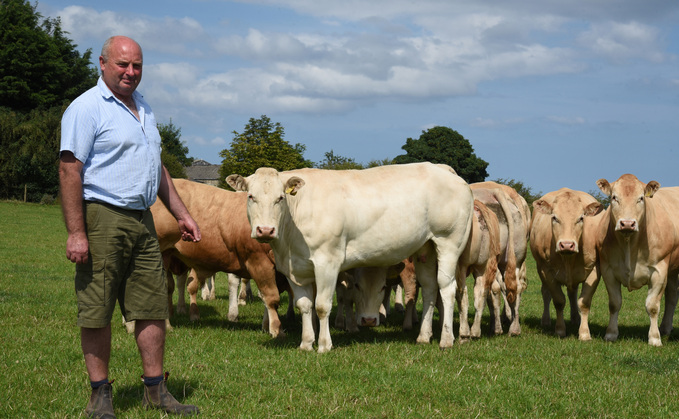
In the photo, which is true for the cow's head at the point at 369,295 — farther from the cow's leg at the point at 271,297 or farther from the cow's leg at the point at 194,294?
the cow's leg at the point at 194,294

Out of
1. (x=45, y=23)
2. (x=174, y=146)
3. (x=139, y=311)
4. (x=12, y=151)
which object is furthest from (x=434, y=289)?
(x=174, y=146)

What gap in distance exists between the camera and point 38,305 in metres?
11.6

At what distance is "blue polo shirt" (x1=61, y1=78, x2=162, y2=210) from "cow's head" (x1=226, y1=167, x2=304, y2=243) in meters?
2.48

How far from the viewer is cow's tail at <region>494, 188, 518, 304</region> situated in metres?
10.7

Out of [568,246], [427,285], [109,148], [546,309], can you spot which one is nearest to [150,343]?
[109,148]

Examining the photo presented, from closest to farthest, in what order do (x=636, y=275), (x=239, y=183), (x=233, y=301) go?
(x=239, y=183), (x=636, y=275), (x=233, y=301)

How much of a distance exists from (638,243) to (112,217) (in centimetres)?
774

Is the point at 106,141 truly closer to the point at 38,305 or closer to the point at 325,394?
the point at 325,394

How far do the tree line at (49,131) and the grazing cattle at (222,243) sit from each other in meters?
38.6

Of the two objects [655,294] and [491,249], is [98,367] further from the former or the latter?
[655,294]

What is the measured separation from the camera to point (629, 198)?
31.9 ft

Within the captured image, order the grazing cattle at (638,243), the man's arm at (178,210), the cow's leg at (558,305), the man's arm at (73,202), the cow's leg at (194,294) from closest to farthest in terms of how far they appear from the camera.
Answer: the man's arm at (73,202) < the man's arm at (178,210) < the grazing cattle at (638,243) < the cow's leg at (558,305) < the cow's leg at (194,294)

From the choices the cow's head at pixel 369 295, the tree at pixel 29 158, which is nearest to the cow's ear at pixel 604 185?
the cow's head at pixel 369 295

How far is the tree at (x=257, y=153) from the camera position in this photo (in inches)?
2128
